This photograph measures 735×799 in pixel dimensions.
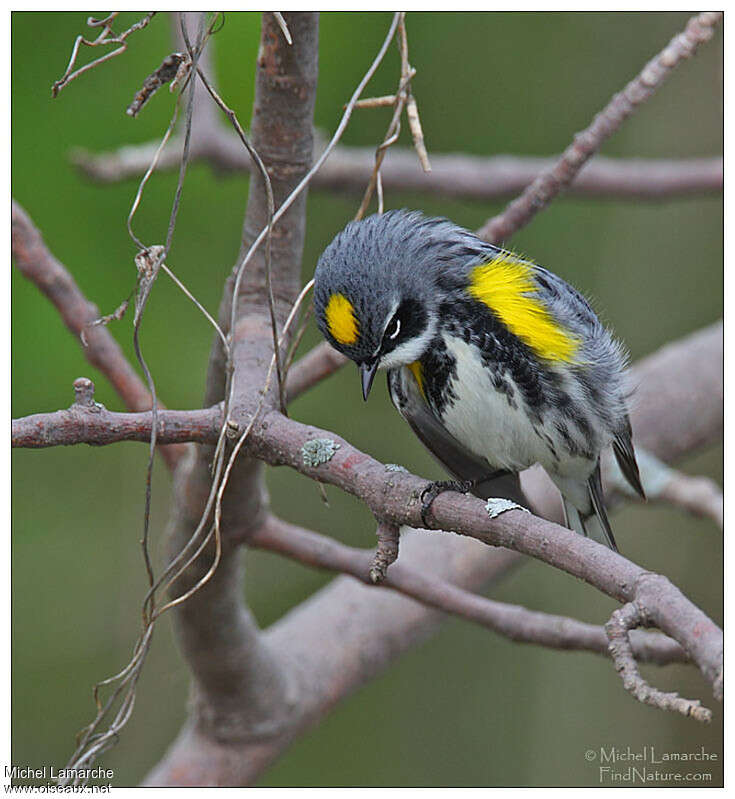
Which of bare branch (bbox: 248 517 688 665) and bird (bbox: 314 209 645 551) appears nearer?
bird (bbox: 314 209 645 551)

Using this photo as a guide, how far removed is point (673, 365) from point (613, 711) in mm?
1410

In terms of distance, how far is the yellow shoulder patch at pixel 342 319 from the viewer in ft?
4.76

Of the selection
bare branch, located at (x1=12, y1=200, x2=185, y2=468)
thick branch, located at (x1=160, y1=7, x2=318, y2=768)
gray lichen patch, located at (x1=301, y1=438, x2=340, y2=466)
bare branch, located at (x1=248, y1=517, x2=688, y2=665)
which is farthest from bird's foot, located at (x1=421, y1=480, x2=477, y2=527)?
bare branch, located at (x1=12, y1=200, x2=185, y2=468)

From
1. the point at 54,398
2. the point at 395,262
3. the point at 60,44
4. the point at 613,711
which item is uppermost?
the point at 60,44

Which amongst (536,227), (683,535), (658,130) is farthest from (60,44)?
(683,535)

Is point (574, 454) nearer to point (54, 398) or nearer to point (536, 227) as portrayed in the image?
point (54, 398)

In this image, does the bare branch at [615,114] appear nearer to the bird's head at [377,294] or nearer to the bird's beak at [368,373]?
the bird's head at [377,294]

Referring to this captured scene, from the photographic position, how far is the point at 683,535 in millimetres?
3328

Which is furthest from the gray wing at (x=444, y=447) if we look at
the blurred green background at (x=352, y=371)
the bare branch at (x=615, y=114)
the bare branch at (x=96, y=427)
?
the blurred green background at (x=352, y=371)

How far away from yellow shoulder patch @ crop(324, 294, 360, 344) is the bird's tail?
23.3 inches

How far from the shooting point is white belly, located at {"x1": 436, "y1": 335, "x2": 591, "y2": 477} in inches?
58.7

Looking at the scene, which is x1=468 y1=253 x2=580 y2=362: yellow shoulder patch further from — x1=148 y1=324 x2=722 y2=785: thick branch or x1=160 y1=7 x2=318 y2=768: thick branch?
x1=148 y1=324 x2=722 y2=785: thick branch

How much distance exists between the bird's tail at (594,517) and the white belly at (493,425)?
120mm

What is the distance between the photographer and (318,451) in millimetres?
1219
